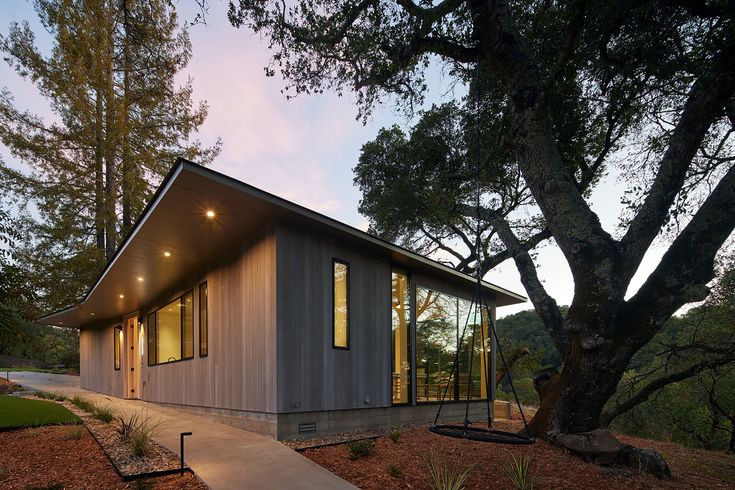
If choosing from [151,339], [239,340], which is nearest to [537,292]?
[239,340]

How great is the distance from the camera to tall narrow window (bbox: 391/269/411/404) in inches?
319

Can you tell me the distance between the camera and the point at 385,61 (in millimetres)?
7859

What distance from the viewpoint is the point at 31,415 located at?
7.47 meters

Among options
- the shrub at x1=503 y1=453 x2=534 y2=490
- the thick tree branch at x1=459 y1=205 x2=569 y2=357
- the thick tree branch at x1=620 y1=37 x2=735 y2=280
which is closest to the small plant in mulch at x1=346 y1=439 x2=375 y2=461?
the shrub at x1=503 y1=453 x2=534 y2=490

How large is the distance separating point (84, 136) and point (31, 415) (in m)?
9.50

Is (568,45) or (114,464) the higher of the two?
(568,45)

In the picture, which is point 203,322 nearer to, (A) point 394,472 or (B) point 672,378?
(A) point 394,472

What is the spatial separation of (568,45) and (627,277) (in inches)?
127

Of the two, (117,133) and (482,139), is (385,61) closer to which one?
(482,139)

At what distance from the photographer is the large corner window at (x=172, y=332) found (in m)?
9.13

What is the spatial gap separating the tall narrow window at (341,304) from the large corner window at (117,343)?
33.6ft

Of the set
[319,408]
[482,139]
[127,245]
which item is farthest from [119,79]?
[319,408]

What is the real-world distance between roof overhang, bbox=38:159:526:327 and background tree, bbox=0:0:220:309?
185 inches

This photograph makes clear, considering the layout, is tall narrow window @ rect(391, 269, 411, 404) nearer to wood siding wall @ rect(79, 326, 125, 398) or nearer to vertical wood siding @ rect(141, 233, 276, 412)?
vertical wood siding @ rect(141, 233, 276, 412)
